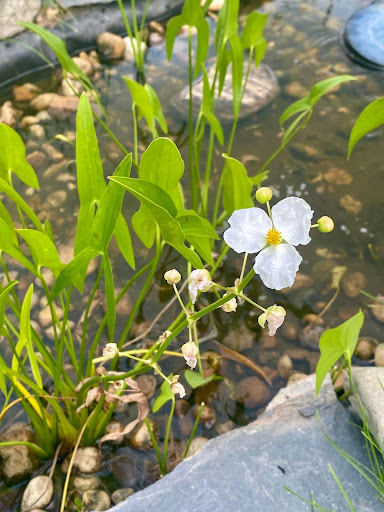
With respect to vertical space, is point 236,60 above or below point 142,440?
above

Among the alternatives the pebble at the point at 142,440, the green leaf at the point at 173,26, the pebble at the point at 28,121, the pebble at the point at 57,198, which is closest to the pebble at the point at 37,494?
the pebble at the point at 142,440

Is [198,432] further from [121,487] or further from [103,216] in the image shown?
[103,216]

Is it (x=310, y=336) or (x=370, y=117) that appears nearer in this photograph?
(x=370, y=117)

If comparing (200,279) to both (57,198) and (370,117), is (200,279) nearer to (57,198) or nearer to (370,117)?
(370,117)

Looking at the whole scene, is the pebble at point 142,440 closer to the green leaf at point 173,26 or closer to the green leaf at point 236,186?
the green leaf at point 236,186

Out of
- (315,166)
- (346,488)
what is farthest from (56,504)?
(315,166)

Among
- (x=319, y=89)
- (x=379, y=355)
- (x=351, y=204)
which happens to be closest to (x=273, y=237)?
(x=319, y=89)
